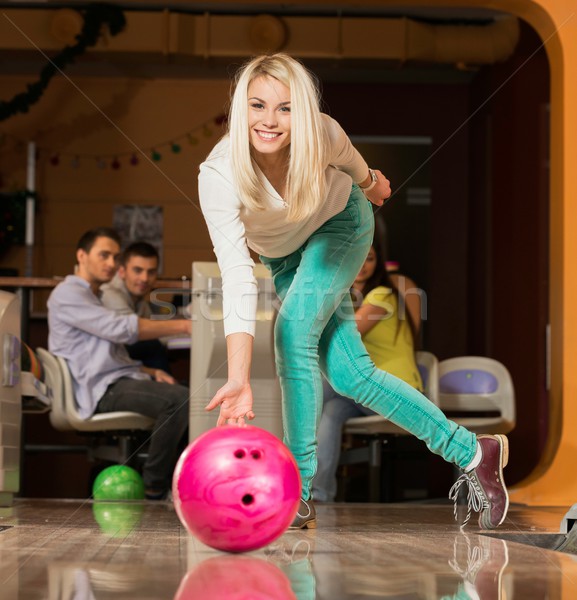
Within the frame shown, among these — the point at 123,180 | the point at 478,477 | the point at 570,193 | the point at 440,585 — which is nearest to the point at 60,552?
the point at 440,585

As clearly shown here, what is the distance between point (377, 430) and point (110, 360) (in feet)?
3.53

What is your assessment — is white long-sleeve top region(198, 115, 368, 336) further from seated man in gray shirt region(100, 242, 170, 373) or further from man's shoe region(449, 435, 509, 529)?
seated man in gray shirt region(100, 242, 170, 373)

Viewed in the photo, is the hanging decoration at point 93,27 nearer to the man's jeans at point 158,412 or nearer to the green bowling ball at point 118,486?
the man's jeans at point 158,412

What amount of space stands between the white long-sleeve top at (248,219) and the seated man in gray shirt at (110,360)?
162cm

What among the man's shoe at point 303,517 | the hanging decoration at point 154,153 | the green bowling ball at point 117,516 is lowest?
the green bowling ball at point 117,516

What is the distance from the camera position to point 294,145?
1.99m

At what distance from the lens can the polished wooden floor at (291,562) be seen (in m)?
1.40

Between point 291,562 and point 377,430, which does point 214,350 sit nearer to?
point 377,430

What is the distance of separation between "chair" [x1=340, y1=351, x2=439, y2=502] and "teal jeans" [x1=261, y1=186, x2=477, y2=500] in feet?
4.55

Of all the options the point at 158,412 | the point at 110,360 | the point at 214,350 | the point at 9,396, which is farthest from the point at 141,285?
the point at 9,396

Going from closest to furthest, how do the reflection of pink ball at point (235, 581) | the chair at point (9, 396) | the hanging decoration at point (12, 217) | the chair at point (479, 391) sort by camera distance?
the reflection of pink ball at point (235, 581) → the chair at point (9, 396) → the chair at point (479, 391) → the hanging decoration at point (12, 217)

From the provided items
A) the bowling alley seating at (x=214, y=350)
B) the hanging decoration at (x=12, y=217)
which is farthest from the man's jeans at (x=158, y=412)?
the hanging decoration at (x=12, y=217)

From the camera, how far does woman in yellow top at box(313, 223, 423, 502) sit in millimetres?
3652

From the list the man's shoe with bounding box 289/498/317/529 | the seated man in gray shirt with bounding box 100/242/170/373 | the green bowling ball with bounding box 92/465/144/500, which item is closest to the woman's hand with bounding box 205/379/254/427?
the man's shoe with bounding box 289/498/317/529
